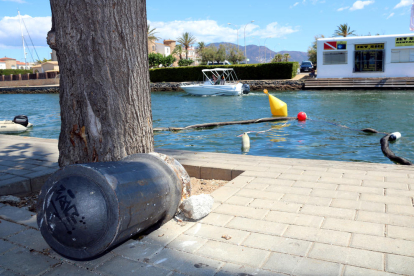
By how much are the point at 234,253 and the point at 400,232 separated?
4.76 feet

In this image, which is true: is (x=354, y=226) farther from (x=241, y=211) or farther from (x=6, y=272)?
(x=6, y=272)

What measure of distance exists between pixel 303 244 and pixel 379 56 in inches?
1479

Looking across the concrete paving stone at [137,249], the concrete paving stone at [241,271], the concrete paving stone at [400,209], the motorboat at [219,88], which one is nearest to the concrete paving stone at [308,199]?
the concrete paving stone at [400,209]

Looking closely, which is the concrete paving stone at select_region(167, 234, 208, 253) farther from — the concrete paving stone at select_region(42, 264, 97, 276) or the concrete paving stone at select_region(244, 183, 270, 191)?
the concrete paving stone at select_region(244, 183, 270, 191)

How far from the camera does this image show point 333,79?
35.2 m

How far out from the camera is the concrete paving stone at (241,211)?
11.3 ft

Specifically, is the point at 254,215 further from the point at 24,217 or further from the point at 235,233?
the point at 24,217

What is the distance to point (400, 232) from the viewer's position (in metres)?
2.97

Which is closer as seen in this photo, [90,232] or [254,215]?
[90,232]

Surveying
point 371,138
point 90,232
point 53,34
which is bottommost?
point 371,138

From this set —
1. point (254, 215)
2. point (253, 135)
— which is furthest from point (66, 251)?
point (253, 135)

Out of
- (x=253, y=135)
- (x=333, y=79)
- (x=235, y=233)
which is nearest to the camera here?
(x=235, y=233)

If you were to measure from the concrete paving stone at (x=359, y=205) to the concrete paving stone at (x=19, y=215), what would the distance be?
2.98 meters

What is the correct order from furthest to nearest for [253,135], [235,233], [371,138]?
[253,135], [371,138], [235,233]
